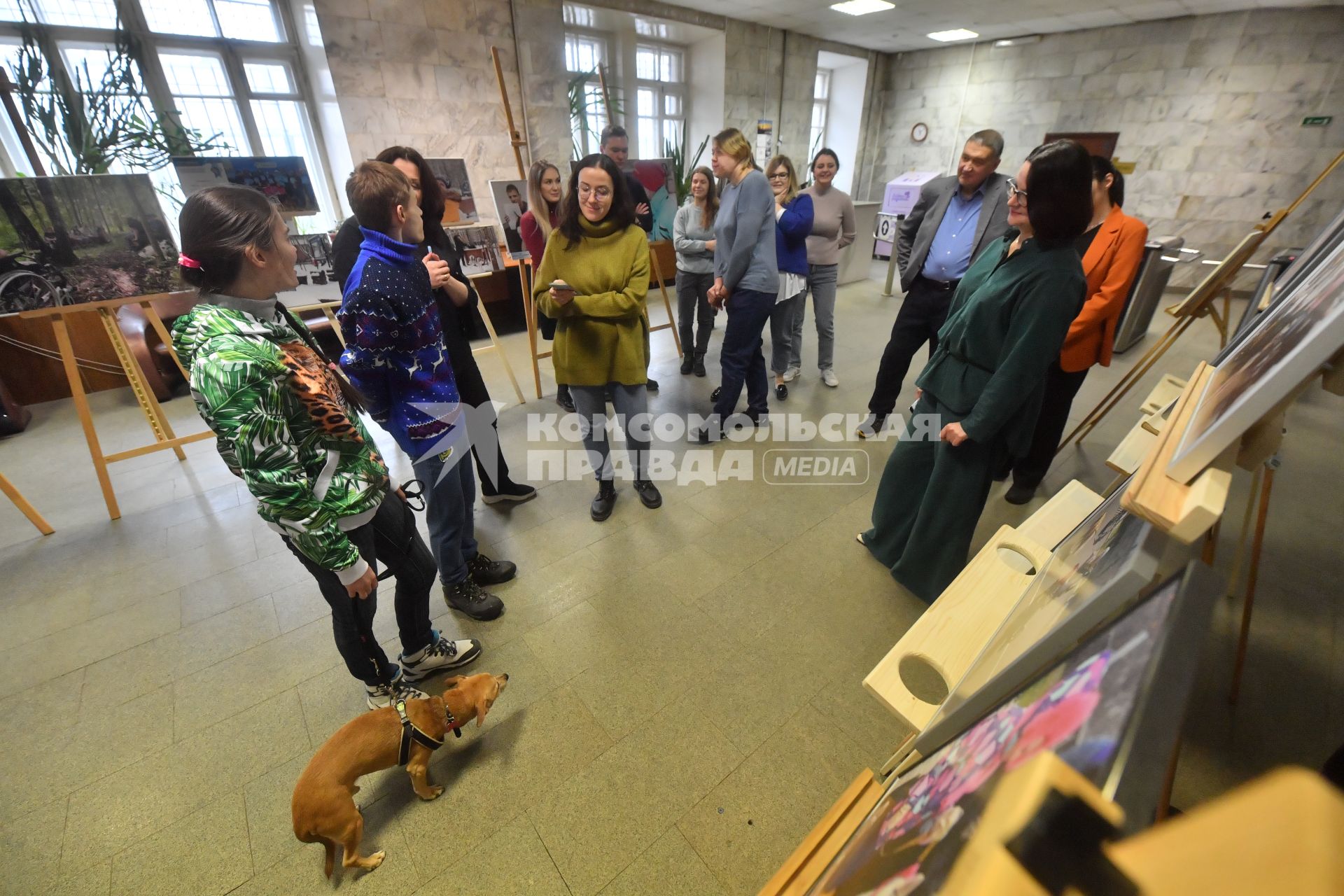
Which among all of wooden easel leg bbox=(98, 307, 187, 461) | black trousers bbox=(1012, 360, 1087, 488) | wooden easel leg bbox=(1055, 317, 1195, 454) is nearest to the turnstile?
wooden easel leg bbox=(1055, 317, 1195, 454)

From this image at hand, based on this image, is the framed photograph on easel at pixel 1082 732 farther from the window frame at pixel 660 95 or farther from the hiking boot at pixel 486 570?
the window frame at pixel 660 95

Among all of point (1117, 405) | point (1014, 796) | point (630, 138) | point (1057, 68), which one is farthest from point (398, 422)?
point (1057, 68)

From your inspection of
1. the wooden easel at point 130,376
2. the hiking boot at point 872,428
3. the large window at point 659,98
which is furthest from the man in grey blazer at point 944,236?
the large window at point 659,98

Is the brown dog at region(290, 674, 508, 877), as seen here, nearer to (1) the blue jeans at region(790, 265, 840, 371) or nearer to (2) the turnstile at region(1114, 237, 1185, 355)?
(1) the blue jeans at region(790, 265, 840, 371)

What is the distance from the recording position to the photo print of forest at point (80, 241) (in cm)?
233

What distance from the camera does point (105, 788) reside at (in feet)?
4.94


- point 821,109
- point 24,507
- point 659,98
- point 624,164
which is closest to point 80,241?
point 24,507

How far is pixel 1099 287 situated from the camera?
230cm

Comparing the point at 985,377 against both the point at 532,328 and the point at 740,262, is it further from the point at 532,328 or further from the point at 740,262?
the point at 532,328

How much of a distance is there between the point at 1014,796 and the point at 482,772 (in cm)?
158

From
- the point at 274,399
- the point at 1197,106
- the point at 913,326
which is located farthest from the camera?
the point at 1197,106

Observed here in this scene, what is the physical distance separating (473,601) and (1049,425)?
106 inches

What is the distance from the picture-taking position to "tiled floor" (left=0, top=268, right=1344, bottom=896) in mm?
1365

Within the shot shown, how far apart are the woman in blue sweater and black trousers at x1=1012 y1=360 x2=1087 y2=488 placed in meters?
1.42
